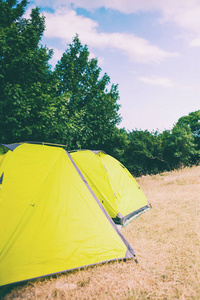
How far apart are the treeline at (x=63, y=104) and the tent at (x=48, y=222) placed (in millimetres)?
6272

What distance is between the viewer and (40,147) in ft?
14.1

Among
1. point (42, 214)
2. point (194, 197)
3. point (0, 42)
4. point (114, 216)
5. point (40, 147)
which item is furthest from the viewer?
point (0, 42)

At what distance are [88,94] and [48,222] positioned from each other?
14.5 metres

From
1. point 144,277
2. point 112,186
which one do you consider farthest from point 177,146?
point 144,277

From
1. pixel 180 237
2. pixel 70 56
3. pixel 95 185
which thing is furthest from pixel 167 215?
pixel 70 56

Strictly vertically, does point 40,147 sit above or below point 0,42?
below

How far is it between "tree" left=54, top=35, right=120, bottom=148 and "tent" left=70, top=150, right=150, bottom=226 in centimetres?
Answer: 795

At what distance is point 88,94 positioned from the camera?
16.3 m

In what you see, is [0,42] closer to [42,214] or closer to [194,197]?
[42,214]

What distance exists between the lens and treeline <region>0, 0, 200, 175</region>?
9.54 metres

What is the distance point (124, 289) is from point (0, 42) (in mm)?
10149

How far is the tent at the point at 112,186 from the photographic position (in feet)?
17.5

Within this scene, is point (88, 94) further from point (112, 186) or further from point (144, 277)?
point (144, 277)

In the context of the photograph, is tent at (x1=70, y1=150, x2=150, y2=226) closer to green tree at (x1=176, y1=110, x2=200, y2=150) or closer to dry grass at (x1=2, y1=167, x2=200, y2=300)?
dry grass at (x1=2, y1=167, x2=200, y2=300)
